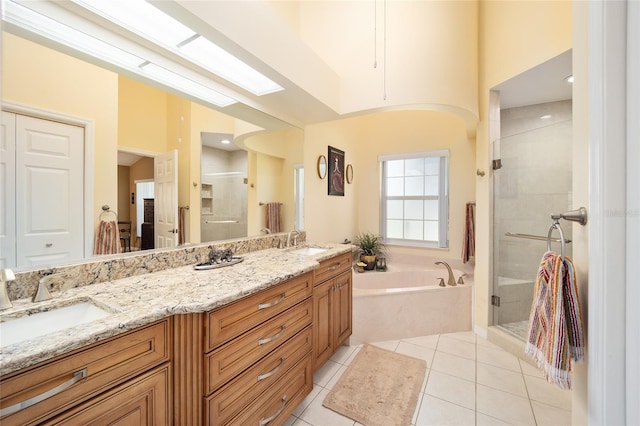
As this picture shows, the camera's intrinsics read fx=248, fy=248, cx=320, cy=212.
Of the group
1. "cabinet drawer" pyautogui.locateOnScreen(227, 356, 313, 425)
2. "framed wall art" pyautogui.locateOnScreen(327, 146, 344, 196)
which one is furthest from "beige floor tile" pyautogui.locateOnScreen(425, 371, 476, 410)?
"framed wall art" pyautogui.locateOnScreen(327, 146, 344, 196)

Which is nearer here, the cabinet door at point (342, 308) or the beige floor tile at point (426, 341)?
the cabinet door at point (342, 308)

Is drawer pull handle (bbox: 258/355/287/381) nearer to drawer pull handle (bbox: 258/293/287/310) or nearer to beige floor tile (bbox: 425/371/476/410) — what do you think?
drawer pull handle (bbox: 258/293/287/310)

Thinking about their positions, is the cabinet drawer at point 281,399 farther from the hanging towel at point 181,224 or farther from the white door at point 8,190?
the white door at point 8,190

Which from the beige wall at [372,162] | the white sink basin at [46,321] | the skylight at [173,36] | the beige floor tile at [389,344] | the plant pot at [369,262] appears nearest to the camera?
the white sink basin at [46,321]

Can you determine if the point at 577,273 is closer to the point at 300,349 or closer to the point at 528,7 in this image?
the point at 300,349

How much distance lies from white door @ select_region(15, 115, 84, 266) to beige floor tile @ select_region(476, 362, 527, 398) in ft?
8.80

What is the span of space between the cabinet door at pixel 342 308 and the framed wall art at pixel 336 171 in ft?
4.36

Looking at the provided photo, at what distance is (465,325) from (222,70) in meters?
3.16

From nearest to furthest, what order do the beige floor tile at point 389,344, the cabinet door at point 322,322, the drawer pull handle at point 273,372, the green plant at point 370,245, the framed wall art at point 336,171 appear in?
the drawer pull handle at point 273,372, the cabinet door at point 322,322, the beige floor tile at point 389,344, the framed wall art at point 336,171, the green plant at point 370,245

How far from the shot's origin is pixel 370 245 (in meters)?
3.54

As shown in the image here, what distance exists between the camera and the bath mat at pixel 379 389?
154 centimetres

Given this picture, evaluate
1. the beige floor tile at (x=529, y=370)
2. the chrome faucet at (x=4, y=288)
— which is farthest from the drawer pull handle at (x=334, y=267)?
the beige floor tile at (x=529, y=370)

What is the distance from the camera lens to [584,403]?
87 cm

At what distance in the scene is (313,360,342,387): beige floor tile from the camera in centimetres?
185
